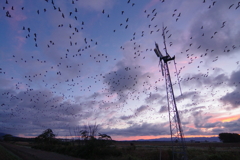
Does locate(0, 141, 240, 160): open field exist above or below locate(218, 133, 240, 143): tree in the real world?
below

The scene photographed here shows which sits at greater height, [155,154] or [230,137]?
[230,137]

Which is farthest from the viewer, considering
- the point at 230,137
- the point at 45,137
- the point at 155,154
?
the point at 230,137

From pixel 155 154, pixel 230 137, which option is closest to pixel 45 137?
pixel 155 154

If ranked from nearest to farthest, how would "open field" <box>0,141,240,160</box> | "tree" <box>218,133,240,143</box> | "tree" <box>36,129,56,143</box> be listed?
"open field" <box>0,141,240,160</box>
"tree" <box>36,129,56,143</box>
"tree" <box>218,133,240,143</box>

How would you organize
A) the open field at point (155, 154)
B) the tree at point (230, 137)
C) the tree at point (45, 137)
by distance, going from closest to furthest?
the open field at point (155, 154), the tree at point (45, 137), the tree at point (230, 137)

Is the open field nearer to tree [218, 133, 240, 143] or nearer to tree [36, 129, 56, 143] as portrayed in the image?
tree [36, 129, 56, 143]

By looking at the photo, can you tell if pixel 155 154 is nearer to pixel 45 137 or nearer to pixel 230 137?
pixel 45 137

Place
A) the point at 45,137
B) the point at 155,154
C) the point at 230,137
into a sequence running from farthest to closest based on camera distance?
the point at 230,137, the point at 45,137, the point at 155,154

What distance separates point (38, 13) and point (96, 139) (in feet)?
89.9

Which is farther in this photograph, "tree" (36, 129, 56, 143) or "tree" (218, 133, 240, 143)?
"tree" (218, 133, 240, 143)

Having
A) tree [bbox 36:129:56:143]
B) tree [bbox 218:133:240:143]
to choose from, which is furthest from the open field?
tree [bbox 218:133:240:143]

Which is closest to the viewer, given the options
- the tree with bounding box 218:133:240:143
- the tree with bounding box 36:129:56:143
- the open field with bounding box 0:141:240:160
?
the open field with bounding box 0:141:240:160

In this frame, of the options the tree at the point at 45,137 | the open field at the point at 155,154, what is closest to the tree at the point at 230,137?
the open field at the point at 155,154

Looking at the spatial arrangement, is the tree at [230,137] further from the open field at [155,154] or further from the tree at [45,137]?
the tree at [45,137]
